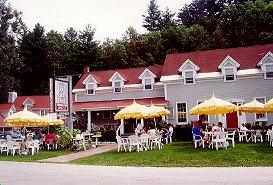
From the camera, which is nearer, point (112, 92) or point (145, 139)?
point (145, 139)

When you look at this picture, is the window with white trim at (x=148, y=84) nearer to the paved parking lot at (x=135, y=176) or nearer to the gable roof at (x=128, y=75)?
the gable roof at (x=128, y=75)

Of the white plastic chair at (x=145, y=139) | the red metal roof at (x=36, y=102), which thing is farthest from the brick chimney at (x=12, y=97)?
the white plastic chair at (x=145, y=139)

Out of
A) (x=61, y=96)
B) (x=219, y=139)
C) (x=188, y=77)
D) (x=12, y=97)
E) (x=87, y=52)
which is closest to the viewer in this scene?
(x=219, y=139)

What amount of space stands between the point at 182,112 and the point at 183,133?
4.24 m

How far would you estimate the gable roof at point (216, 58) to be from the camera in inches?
1234

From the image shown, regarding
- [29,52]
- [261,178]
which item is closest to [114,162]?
[261,178]

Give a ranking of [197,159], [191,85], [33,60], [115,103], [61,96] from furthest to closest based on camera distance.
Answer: [33,60]
[115,103]
[191,85]
[61,96]
[197,159]

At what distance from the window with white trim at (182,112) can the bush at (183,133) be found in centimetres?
354

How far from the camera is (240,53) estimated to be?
32.8 meters

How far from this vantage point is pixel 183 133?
2755cm

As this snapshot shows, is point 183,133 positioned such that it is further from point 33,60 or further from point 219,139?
point 33,60

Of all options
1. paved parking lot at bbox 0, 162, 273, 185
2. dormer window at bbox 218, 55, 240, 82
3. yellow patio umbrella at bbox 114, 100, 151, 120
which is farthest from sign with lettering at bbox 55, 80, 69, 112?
dormer window at bbox 218, 55, 240, 82

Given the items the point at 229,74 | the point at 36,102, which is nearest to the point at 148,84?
the point at 229,74

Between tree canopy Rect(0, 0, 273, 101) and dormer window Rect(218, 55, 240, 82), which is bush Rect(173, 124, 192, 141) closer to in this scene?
dormer window Rect(218, 55, 240, 82)
